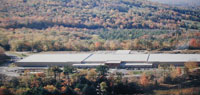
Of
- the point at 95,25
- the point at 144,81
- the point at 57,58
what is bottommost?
the point at 144,81

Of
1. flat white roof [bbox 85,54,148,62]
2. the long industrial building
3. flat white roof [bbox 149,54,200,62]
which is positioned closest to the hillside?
flat white roof [bbox 85,54,148,62]

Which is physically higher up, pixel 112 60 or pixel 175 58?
pixel 175 58

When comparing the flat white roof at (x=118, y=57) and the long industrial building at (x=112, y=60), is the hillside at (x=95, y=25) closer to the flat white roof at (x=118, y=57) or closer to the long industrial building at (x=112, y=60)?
the flat white roof at (x=118, y=57)

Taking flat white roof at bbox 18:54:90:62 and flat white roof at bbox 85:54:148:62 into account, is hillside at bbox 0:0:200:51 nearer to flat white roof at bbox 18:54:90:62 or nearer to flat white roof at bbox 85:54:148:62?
flat white roof at bbox 18:54:90:62

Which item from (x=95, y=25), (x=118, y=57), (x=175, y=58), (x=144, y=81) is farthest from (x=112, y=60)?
(x=95, y=25)

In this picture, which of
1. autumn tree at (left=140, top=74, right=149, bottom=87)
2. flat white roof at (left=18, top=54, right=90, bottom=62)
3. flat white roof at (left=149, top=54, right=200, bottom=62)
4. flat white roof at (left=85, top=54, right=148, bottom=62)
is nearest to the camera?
autumn tree at (left=140, top=74, right=149, bottom=87)

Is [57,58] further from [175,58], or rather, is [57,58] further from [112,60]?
[175,58]

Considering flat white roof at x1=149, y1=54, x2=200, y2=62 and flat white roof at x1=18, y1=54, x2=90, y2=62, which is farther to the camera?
flat white roof at x1=18, y1=54, x2=90, y2=62
